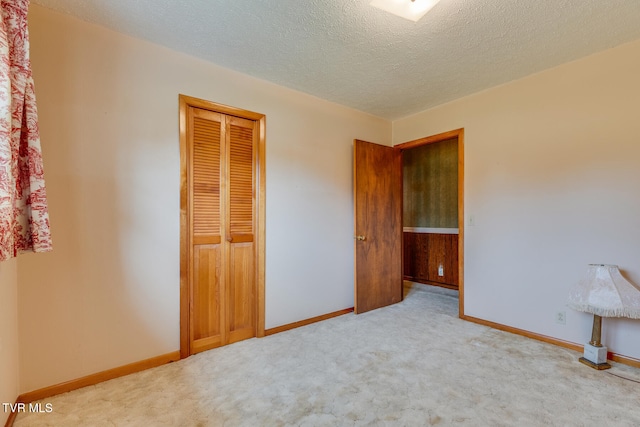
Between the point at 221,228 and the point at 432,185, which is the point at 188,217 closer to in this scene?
the point at 221,228

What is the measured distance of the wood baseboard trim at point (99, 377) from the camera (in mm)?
1816

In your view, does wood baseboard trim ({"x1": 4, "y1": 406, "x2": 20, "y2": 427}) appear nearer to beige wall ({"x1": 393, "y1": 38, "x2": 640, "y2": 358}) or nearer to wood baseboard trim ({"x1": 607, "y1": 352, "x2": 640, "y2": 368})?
beige wall ({"x1": 393, "y1": 38, "x2": 640, "y2": 358})

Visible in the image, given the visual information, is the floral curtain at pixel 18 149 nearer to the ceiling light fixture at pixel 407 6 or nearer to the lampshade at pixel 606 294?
the ceiling light fixture at pixel 407 6

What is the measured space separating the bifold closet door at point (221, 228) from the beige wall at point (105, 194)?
17cm

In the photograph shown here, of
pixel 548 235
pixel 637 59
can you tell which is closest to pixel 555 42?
pixel 637 59

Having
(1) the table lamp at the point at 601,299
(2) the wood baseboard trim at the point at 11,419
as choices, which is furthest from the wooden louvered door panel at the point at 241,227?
(1) the table lamp at the point at 601,299

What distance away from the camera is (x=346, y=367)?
219 cm

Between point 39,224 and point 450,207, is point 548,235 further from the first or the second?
point 39,224

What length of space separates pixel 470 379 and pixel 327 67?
8.85ft

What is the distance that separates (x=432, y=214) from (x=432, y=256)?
69 centimetres

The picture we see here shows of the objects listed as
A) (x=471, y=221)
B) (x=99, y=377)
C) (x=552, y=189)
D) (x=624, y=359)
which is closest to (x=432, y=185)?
(x=471, y=221)

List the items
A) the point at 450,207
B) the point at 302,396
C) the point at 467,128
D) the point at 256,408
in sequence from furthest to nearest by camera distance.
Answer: the point at 450,207
the point at 467,128
the point at 302,396
the point at 256,408

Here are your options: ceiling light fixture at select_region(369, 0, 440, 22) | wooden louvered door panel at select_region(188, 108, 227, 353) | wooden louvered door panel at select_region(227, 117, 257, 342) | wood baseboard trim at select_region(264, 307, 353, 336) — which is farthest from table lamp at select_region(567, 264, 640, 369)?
wooden louvered door panel at select_region(188, 108, 227, 353)

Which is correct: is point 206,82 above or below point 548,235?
above
